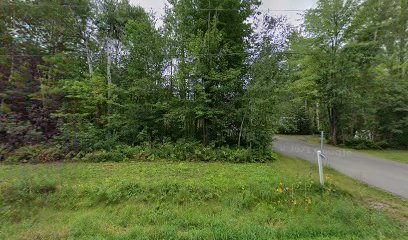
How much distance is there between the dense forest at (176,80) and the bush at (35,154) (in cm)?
4

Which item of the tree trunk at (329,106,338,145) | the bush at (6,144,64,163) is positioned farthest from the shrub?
the tree trunk at (329,106,338,145)

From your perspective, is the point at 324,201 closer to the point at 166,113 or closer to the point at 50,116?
the point at 166,113

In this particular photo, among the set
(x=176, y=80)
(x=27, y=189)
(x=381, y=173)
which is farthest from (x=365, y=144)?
(x=27, y=189)

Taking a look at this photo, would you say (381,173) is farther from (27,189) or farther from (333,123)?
(27,189)

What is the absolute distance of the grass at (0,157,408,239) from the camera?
8.61 ft

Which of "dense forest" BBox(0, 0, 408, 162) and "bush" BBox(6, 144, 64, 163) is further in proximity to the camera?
"dense forest" BBox(0, 0, 408, 162)

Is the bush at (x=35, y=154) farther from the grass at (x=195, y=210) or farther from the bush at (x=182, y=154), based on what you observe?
the grass at (x=195, y=210)

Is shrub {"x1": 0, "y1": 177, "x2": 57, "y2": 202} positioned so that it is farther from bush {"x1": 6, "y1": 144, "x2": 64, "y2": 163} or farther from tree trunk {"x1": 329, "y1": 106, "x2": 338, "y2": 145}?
tree trunk {"x1": 329, "y1": 106, "x2": 338, "y2": 145}

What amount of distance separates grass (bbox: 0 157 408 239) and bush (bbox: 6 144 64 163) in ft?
11.3

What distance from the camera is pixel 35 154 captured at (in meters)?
6.60

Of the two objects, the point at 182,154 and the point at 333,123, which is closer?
the point at 182,154

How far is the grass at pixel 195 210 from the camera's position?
2625mm

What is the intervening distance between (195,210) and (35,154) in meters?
7.03

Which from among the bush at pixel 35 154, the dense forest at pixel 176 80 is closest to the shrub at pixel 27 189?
the dense forest at pixel 176 80
